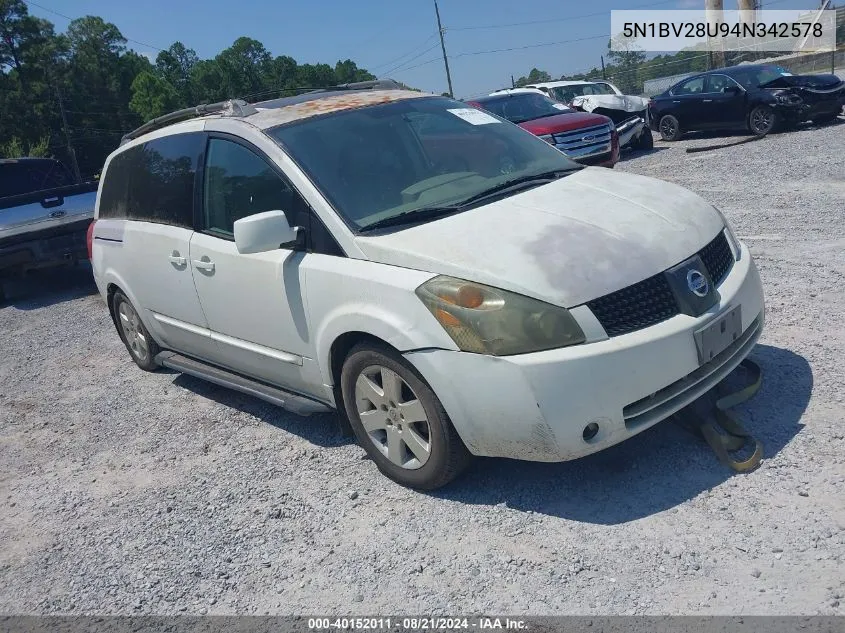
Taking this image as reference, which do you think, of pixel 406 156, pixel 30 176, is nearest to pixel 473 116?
pixel 406 156

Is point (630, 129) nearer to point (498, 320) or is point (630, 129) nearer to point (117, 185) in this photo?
point (117, 185)

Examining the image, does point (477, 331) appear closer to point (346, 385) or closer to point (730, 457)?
point (346, 385)

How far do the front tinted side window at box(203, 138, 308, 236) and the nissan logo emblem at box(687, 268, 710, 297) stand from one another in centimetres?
189

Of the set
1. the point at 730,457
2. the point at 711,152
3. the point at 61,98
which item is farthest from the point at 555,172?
the point at 61,98

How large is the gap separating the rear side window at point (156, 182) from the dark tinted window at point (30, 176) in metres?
6.32

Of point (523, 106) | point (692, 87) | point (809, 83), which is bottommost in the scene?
point (809, 83)

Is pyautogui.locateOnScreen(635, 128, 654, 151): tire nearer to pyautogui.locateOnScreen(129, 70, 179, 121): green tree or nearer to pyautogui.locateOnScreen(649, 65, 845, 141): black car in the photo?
pyautogui.locateOnScreen(649, 65, 845, 141): black car

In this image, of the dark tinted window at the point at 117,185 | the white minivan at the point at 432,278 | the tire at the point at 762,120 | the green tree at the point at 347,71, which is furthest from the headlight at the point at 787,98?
the green tree at the point at 347,71

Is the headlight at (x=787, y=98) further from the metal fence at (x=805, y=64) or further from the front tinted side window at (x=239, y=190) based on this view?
the metal fence at (x=805, y=64)

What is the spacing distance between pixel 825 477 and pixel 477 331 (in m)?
1.62

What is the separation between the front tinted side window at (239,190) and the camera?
13.5 ft

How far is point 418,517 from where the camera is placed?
11.9ft

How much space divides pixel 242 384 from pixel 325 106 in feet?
5.72

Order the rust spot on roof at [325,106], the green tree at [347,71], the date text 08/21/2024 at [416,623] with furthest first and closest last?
the green tree at [347,71]
the rust spot on roof at [325,106]
the date text 08/21/2024 at [416,623]
